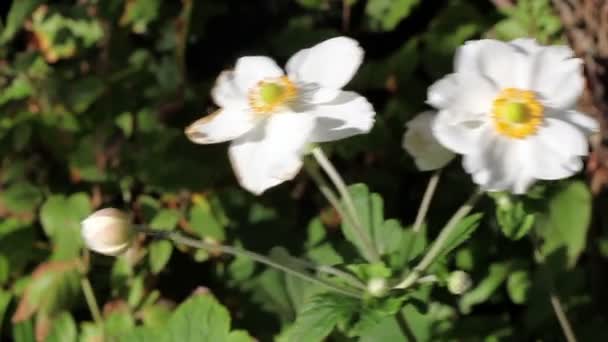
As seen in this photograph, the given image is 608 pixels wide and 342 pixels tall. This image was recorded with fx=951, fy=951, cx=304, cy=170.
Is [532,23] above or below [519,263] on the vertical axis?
above

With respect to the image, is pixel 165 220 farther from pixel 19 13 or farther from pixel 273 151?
pixel 273 151

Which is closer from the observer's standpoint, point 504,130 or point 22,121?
point 504,130

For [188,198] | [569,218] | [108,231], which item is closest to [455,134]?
[108,231]

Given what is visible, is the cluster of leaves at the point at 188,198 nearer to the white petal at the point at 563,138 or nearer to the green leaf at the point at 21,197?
the green leaf at the point at 21,197

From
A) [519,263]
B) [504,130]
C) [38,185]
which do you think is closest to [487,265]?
[519,263]

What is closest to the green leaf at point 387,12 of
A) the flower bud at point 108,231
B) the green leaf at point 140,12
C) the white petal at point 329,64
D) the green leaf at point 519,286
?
the green leaf at point 140,12

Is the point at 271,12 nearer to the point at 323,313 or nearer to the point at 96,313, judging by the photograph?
the point at 96,313

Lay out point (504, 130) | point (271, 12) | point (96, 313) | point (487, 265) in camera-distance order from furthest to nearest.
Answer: point (271, 12)
point (487, 265)
point (96, 313)
point (504, 130)

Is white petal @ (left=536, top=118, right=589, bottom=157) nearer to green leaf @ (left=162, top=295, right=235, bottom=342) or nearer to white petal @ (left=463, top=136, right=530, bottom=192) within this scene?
white petal @ (left=463, top=136, right=530, bottom=192)
